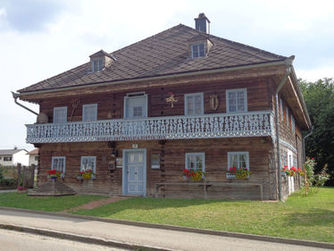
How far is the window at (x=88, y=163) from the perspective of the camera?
18.5 metres

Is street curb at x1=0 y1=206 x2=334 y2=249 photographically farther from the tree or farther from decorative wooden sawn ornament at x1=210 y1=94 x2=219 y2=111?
the tree

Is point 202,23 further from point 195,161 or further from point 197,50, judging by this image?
point 195,161

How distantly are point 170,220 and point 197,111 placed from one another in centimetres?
737

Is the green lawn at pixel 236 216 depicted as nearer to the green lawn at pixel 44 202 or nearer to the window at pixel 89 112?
the green lawn at pixel 44 202

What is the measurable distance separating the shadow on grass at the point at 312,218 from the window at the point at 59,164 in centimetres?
1342

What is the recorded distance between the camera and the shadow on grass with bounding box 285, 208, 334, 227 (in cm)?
955

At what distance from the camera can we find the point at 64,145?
19.3 meters

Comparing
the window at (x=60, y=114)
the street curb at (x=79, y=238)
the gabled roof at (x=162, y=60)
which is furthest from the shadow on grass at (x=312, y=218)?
the window at (x=60, y=114)

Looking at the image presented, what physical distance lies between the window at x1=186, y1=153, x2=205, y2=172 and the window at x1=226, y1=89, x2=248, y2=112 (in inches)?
108

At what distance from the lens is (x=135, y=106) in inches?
715

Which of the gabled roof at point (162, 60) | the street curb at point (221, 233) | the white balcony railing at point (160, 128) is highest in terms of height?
the gabled roof at point (162, 60)

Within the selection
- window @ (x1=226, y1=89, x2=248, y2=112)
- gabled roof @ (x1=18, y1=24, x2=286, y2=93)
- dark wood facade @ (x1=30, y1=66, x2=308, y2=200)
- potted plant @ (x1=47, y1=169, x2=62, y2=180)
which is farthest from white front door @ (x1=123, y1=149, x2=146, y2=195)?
window @ (x1=226, y1=89, x2=248, y2=112)

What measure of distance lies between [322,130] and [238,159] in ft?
70.2

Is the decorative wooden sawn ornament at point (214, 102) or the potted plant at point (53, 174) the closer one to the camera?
the decorative wooden sawn ornament at point (214, 102)
